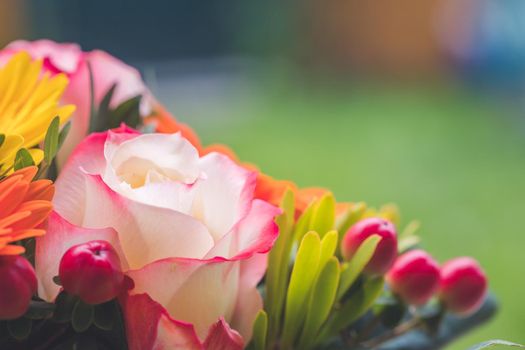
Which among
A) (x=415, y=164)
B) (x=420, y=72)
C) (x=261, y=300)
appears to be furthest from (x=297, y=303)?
(x=420, y=72)

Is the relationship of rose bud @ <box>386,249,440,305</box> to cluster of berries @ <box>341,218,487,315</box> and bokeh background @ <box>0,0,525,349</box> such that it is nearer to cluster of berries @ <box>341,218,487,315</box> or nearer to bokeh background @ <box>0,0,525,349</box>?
cluster of berries @ <box>341,218,487,315</box>

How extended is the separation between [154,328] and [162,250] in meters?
0.02

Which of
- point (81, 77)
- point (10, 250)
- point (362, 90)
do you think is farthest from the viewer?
point (362, 90)

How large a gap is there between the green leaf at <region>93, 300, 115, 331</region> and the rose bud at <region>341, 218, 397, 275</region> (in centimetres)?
7

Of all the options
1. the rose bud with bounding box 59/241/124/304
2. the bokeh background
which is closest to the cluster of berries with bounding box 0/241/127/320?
the rose bud with bounding box 59/241/124/304

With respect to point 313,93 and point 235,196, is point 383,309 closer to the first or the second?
point 235,196

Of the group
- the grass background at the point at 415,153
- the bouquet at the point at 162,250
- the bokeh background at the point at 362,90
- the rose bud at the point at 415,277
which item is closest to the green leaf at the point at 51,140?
the bouquet at the point at 162,250

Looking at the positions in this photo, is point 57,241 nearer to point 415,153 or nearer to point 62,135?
point 62,135

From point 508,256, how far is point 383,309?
193 centimetres

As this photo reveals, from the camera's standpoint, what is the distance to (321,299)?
241mm

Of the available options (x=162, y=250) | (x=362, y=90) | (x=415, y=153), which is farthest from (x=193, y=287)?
(x=362, y=90)

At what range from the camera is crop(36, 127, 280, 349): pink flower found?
8.3 inches

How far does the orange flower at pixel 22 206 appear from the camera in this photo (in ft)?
0.61

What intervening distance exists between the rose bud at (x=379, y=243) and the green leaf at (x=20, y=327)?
91mm
